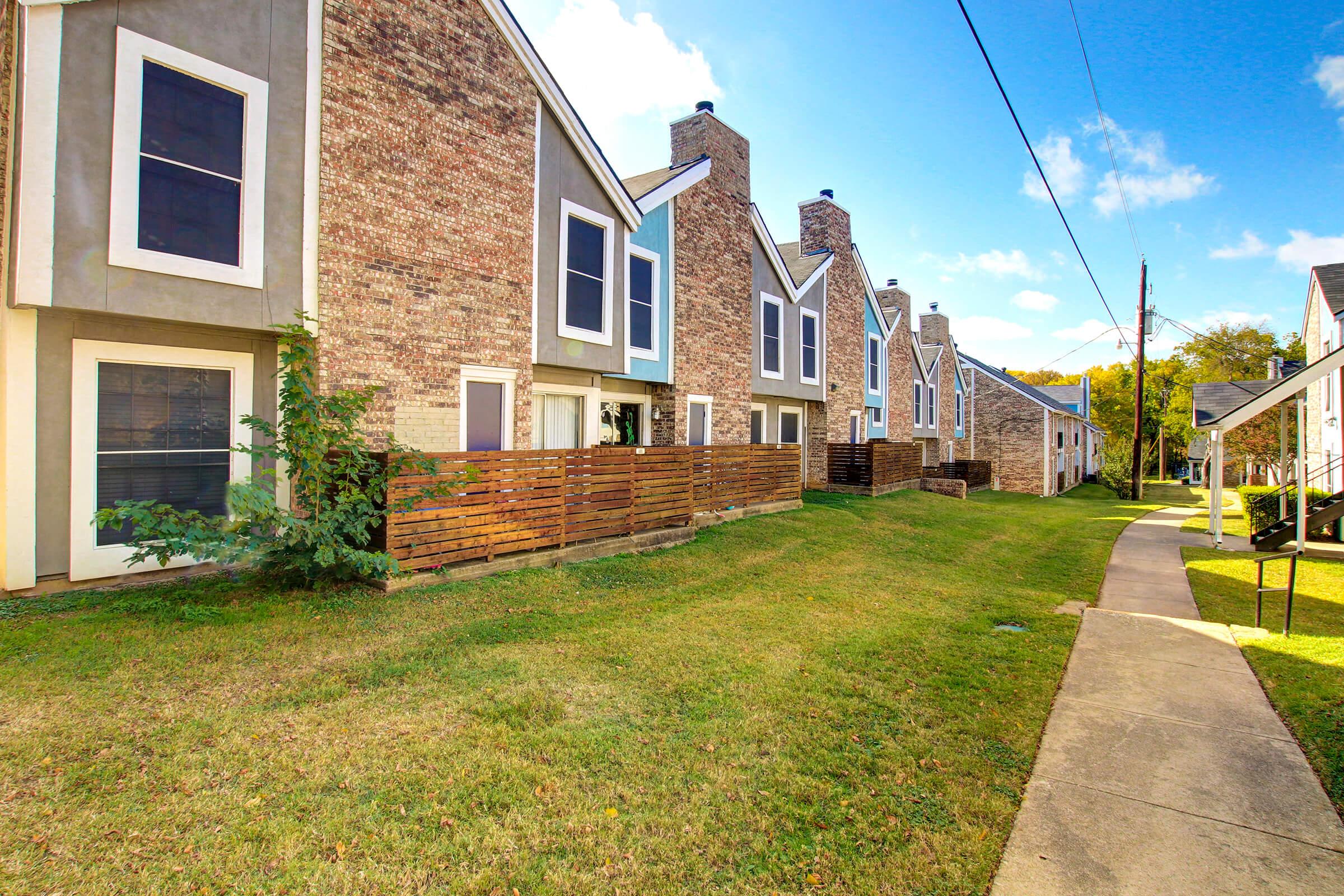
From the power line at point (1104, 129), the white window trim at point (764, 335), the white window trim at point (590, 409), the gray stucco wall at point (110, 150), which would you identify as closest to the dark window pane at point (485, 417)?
the white window trim at point (590, 409)

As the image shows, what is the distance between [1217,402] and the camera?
2917 cm

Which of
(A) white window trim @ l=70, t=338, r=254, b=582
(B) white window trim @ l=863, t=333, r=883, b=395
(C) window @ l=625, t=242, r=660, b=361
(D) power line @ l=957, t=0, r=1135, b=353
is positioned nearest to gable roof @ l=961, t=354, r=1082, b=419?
(B) white window trim @ l=863, t=333, r=883, b=395

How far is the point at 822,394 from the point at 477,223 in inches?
560

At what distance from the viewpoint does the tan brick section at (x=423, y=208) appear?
7.83 meters

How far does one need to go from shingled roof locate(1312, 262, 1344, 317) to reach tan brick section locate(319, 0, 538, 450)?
1970 centimetres

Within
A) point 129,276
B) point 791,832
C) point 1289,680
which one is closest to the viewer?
point 791,832

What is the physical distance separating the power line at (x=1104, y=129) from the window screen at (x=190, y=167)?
11.4 m

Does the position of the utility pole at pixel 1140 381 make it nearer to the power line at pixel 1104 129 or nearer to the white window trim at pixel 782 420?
the power line at pixel 1104 129

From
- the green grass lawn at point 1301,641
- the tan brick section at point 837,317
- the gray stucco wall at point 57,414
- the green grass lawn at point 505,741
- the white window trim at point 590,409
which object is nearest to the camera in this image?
the green grass lawn at point 505,741

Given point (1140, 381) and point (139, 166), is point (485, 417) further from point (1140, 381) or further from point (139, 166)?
point (1140, 381)

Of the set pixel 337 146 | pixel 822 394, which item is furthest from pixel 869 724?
pixel 822 394

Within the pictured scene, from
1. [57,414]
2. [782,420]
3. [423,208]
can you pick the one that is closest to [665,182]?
[423,208]

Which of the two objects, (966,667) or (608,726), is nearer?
(608,726)

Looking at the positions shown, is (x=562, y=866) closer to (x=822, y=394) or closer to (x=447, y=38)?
(x=447, y=38)
